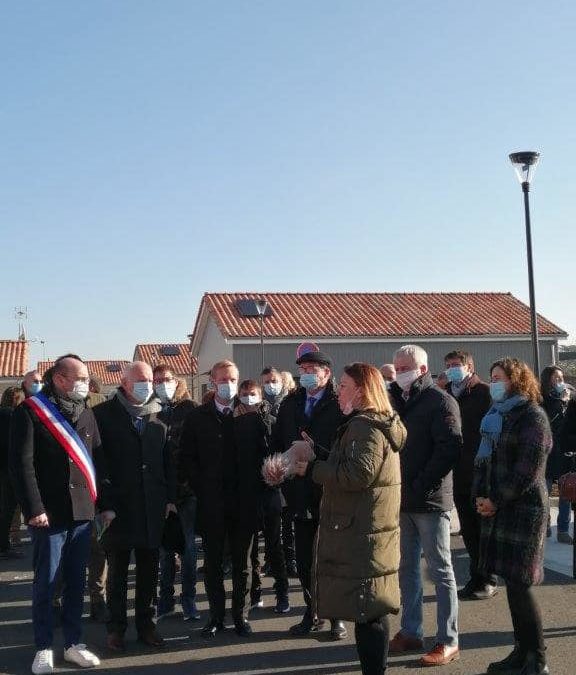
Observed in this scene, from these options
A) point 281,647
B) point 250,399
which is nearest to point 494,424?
point 281,647

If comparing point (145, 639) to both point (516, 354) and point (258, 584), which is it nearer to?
point (258, 584)

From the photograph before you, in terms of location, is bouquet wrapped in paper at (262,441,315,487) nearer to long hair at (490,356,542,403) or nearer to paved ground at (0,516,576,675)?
paved ground at (0,516,576,675)

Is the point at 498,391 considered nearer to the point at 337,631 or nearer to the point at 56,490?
the point at 337,631

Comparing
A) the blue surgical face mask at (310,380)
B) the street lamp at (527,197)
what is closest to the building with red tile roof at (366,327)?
the street lamp at (527,197)

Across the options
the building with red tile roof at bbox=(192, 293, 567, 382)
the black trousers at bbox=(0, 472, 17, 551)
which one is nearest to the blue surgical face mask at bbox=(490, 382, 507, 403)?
the black trousers at bbox=(0, 472, 17, 551)

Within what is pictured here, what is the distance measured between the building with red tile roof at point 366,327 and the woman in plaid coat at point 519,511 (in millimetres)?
23592

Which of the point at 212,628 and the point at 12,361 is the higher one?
the point at 12,361

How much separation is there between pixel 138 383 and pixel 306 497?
59.2 inches

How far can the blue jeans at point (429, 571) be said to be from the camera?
5.26 m

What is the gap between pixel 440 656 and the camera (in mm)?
5152

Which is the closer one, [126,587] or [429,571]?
[429,571]

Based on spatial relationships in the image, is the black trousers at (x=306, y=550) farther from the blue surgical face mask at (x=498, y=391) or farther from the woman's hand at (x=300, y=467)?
the blue surgical face mask at (x=498, y=391)

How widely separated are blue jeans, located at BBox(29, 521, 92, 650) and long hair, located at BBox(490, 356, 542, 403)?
3.03 m

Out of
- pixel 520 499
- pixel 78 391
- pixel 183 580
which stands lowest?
pixel 183 580
